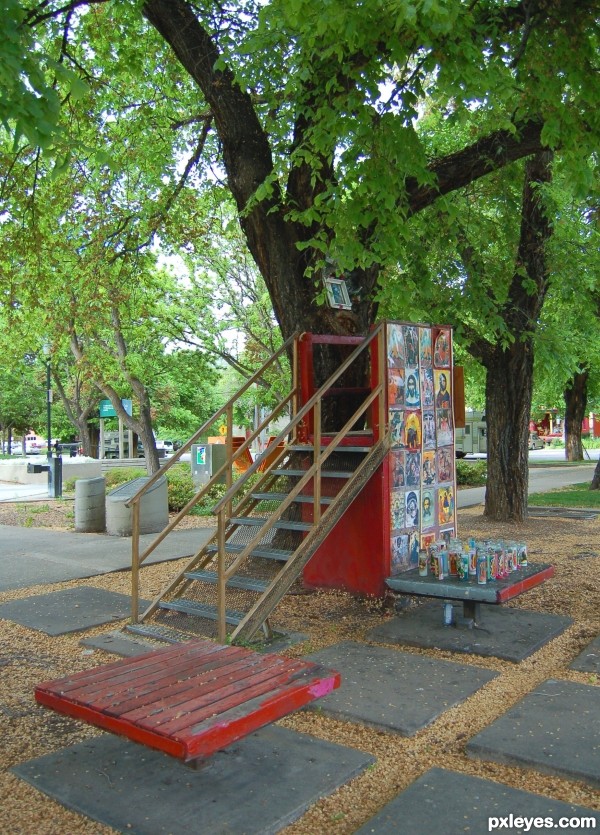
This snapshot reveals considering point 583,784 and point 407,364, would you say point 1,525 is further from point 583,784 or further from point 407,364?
point 583,784

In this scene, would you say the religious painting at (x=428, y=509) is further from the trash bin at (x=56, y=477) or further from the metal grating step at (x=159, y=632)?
the trash bin at (x=56, y=477)

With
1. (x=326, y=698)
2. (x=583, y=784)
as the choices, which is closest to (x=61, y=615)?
(x=326, y=698)

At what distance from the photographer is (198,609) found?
603 centimetres

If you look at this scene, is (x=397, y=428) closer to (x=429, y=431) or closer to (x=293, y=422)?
(x=429, y=431)

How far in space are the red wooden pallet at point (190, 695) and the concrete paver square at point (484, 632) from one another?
2.13 m

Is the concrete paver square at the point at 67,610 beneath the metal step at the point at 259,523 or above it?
beneath

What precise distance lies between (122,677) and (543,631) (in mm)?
3631

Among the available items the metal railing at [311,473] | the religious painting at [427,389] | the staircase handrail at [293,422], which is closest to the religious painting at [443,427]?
the religious painting at [427,389]

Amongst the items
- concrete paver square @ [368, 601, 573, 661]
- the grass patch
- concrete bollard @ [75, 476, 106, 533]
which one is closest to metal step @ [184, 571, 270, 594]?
concrete paver square @ [368, 601, 573, 661]

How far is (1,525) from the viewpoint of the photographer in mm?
13320

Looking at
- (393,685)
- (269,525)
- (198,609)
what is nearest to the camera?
(393,685)

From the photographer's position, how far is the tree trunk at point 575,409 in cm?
2717

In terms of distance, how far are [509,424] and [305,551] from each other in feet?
23.6

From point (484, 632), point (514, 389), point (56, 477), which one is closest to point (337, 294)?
point (484, 632)
